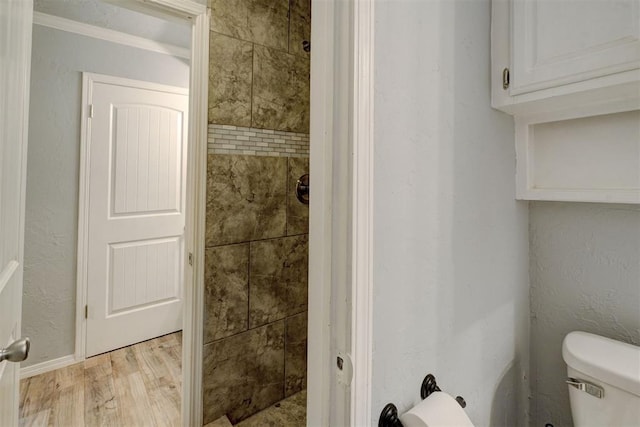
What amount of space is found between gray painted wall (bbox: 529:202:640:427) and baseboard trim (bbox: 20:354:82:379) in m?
2.71

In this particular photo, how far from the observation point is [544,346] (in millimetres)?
1113

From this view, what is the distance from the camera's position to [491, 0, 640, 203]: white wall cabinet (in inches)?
29.6

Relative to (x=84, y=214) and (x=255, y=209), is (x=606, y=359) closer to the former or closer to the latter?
(x=255, y=209)

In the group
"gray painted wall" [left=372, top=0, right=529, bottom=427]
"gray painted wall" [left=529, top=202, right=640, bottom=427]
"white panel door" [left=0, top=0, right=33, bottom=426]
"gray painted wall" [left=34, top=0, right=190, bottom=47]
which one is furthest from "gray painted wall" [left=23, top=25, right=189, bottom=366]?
"gray painted wall" [left=529, top=202, right=640, bottom=427]

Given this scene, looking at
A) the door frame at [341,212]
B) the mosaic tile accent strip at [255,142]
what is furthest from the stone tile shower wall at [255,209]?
the door frame at [341,212]

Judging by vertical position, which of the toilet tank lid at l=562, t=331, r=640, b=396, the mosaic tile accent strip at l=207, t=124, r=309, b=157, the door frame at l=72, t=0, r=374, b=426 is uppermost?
the mosaic tile accent strip at l=207, t=124, r=309, b=157

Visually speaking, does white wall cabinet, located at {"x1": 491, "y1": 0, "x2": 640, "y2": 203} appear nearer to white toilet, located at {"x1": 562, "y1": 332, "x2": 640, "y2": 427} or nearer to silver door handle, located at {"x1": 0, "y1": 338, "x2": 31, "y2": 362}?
white toilet, located at {"x1": 562, "y1": 332, "x2": 640, "y2": 427}

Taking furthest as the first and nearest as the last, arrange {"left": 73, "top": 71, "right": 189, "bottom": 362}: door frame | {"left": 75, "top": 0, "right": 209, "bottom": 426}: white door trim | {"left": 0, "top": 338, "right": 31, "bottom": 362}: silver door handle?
{"left": 73, "top": 71, "right": 189, "bottom": 362}: door frame < {"left": 75, "top": 0, "right": 209, "bottom": 426}: white door trim < {"left": 0, "top": 338, "right": 31, "bottom": 362}: silver door handle

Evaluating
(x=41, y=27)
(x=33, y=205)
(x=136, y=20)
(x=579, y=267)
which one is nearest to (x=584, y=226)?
(x=579, y=267)

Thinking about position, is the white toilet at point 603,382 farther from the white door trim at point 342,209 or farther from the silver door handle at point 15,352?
the silver door handle at point 15,352

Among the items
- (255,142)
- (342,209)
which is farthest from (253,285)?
(342,209)

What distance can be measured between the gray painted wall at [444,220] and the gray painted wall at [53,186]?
2.38 m

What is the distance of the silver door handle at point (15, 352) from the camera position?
0.58 meters

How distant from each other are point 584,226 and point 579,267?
132mm
